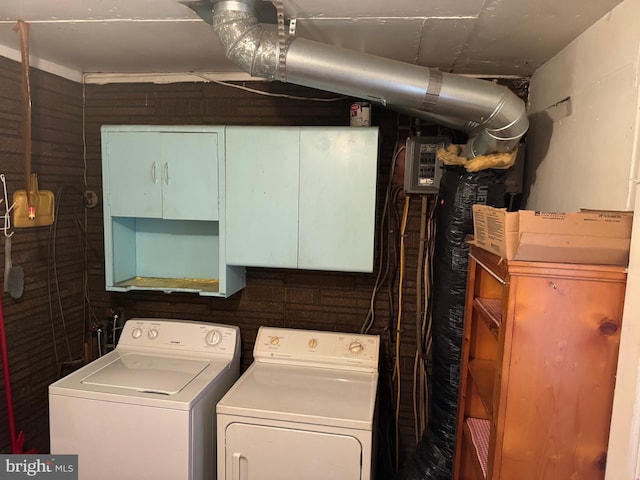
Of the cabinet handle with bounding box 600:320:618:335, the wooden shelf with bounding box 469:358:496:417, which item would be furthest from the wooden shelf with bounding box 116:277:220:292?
the cabinet handle with bounding box 600:320:618:335

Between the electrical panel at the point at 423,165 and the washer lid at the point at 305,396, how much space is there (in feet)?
3.18

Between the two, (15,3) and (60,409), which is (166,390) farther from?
(15,3)

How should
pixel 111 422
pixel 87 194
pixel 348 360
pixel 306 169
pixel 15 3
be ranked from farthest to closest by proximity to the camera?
1. pixel 87 194
2. pixel 348 360
3. pixel 306 169
4. pixel 111 422
5. pixel 15 3

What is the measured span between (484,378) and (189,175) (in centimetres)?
157

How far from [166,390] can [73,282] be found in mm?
1048

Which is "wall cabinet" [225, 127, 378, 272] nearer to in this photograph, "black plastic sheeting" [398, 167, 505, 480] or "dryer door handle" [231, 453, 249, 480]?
"black plastic sheeting" [398, 167, 505, 480]

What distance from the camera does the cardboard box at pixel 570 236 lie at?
1132mm

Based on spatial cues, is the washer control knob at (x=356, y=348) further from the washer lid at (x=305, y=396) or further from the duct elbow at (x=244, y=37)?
the duct elbow at (x=244, y=37)

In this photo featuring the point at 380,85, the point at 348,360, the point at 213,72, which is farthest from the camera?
the point at 213,72

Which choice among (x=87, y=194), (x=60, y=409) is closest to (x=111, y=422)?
(x=60, y=409)

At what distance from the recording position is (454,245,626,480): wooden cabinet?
1.14m

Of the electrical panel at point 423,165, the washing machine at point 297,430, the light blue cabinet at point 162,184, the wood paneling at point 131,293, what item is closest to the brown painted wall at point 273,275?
the wood paneling at point 131,293

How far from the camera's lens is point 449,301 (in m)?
1.97

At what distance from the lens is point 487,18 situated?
158cm
